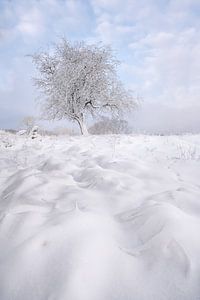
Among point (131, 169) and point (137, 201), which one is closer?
point (137, 201)

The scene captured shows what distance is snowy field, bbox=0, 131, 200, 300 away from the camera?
6.54 feet

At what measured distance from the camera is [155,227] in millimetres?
2600

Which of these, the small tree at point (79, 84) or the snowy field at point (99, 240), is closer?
the snowy field at point (99, 240)

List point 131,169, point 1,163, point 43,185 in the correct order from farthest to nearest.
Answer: point 1,163 → point 131,169 → point 43,185

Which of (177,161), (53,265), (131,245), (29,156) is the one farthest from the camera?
(29,156)

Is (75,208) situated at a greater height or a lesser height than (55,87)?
lesser

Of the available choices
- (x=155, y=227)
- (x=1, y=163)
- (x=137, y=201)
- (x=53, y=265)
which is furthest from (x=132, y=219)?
(x=1, y=163)

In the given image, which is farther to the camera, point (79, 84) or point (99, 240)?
point (79, 84)

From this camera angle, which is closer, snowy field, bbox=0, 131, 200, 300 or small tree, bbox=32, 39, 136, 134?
snowy field, bbox=0, 131, 200, 300

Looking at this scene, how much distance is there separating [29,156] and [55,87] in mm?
14838

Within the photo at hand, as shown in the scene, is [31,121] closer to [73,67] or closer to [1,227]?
[73,67]

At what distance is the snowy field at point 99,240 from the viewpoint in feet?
6.54

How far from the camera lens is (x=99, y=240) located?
2.46 metres

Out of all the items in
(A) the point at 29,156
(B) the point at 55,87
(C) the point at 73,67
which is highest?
(C) the point at 73,67
